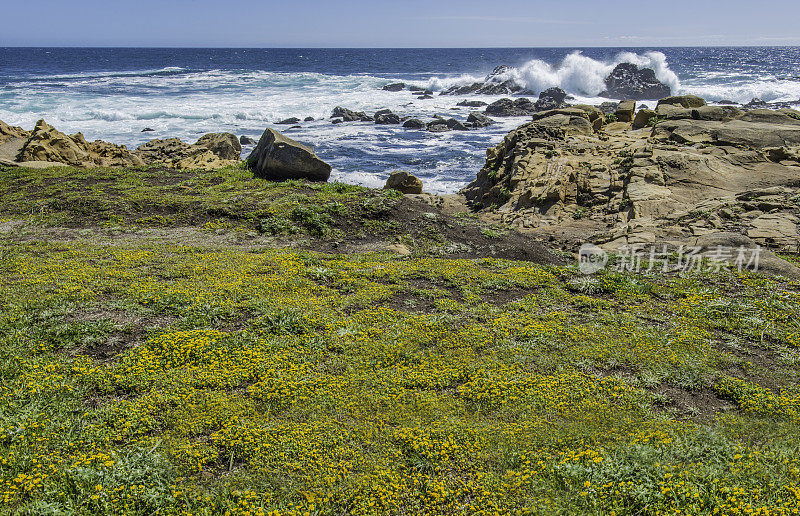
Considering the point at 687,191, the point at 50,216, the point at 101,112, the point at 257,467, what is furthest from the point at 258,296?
the point at 101,112

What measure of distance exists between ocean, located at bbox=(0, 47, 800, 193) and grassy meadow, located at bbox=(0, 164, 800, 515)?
2239 centimetres

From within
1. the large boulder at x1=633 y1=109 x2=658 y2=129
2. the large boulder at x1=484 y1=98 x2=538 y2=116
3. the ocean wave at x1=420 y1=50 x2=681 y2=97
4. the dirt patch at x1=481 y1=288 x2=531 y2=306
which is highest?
the ocean wave at x1=420 y1=50 x2=681 y2=97

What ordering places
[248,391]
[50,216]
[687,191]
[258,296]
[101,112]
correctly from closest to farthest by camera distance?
[248,391], [258,296], [50,216], [687,191], [101,112]

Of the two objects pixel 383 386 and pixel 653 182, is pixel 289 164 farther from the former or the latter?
pixel 383 386

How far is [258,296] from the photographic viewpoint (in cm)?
1119

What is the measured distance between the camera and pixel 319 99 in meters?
76.9

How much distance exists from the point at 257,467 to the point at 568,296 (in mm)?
8200

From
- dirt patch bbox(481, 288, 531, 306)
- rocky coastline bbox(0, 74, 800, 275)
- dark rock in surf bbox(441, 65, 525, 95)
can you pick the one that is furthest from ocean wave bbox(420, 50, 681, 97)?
dirt patch bbox(481, 288, 531, 306)

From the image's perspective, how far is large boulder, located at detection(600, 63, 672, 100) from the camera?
88.4 metres

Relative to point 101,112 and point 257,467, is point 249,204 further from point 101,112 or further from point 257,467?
point 101,112

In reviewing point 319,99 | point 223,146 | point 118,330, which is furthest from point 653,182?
point 319,99

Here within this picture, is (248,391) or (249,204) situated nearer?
(248,391)

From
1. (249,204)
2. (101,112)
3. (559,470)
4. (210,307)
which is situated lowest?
(559,470)
